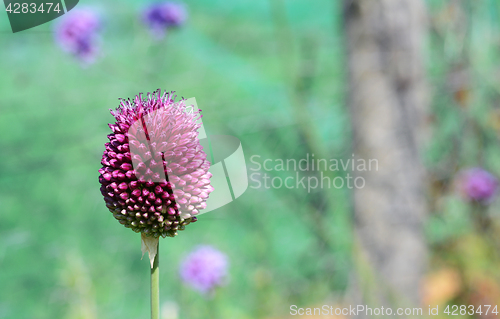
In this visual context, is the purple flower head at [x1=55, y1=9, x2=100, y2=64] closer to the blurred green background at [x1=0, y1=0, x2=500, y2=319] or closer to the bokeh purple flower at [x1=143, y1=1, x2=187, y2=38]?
the blurred green background at [x1=0, y1=0, x2=500, y2=319]

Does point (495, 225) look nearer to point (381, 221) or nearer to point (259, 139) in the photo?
point (381, 221)

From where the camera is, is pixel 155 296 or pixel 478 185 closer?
pixel 155 296

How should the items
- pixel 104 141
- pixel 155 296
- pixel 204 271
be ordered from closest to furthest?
pixel 155 296 < pixel 204 271 < pixel 104 141

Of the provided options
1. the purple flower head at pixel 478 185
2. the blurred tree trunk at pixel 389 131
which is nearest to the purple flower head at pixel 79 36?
the blurred tree trunk at pixel 389 131

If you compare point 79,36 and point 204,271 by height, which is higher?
point 79,36

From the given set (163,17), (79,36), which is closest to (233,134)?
(163,17)

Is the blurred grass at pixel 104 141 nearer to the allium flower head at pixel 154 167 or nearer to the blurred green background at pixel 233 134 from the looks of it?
the blurred green background at pixel 233 134

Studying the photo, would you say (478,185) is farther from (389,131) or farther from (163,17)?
(163,17)
